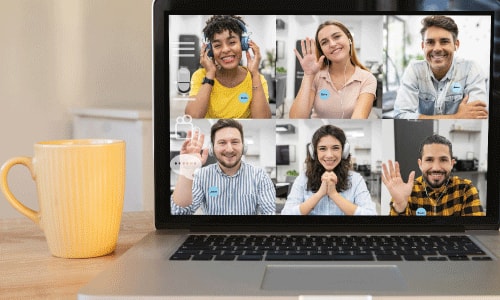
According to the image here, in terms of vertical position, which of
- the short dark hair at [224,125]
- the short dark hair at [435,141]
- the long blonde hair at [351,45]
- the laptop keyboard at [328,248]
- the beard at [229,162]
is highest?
the long blonde hair at [351,45]

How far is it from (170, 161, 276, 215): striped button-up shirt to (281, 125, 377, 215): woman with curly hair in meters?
0.03

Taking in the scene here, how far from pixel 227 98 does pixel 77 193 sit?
223mm

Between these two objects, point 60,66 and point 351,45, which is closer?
point 351,45

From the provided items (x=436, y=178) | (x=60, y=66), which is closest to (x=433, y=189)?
(x=436, y=178)

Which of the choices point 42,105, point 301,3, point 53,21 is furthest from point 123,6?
point 301,3

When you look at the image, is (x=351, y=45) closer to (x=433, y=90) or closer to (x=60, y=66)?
(x=433, y=90)

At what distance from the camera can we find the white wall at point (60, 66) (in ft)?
7.22

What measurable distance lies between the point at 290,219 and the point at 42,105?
170cm

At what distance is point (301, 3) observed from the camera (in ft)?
2.48

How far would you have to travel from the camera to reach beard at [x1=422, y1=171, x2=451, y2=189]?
0.76 m

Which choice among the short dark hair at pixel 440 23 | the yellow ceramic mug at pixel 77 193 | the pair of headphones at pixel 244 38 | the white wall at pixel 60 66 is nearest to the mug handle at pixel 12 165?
the yellow ceramic mug at pixel 77 193

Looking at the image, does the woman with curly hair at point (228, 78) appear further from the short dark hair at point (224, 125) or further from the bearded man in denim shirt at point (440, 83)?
the bearded man in denim shirt at point (440, 83)

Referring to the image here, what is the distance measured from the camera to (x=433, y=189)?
76 cm

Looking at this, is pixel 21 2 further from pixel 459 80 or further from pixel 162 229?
pixel 459 80
